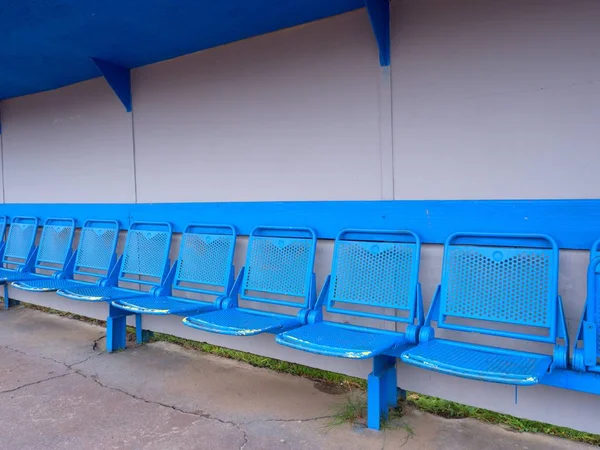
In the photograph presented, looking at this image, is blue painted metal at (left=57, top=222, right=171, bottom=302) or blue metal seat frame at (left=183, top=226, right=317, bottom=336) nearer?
blue metal seat frame at (left=183, top=226, right=317, bottom=336)

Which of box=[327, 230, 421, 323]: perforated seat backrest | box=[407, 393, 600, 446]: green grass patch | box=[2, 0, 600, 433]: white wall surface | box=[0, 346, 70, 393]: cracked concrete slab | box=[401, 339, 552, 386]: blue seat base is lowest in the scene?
box=[407, 393, 600, 446]: green grass patch

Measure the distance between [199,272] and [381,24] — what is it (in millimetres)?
1955

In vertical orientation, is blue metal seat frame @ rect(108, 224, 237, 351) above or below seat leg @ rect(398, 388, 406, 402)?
above

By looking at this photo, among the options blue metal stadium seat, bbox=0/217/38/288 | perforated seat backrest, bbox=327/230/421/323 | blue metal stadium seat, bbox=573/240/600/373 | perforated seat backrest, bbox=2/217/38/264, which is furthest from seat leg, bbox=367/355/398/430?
perforated seat backrest, bbox=2/217/38/264

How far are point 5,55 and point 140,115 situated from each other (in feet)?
3.38

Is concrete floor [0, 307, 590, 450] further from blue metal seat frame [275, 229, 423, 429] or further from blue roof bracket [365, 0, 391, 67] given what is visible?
blue roof bracket [365, 0, 391, 67]

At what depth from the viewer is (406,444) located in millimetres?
2174

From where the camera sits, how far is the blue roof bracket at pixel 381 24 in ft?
8.00

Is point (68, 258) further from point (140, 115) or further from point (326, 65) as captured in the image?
point (326, 65)

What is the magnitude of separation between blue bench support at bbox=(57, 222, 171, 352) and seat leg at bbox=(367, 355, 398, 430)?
1696 millimetres

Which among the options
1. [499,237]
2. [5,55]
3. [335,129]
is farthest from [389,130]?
[5,55]

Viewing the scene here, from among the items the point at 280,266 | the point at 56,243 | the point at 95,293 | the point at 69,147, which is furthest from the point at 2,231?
the point at 280,266

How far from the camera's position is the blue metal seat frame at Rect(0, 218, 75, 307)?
4.07m

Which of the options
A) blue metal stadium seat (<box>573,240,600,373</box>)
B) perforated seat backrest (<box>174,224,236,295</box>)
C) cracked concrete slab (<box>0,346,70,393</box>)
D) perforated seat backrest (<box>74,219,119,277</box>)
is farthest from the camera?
perforated seat backrest (<box>74,219,119,277</box>)
